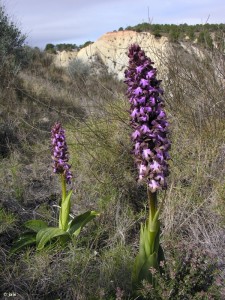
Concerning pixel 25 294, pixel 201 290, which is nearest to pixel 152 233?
pixel 201 290

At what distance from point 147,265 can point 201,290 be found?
348mm

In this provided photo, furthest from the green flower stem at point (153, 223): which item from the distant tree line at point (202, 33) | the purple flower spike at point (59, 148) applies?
the distant tree line at point (202, 33)

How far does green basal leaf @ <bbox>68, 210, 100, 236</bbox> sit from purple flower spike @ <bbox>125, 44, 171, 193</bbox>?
1151mm

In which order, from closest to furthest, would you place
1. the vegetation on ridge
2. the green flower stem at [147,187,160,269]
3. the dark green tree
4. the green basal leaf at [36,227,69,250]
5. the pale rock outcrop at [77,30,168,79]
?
the green flower stem at [147,187,160,269], the vegetation on ridge, the green basal leaf at [36,227,69,250], the pale rock outcrop at [77,30,168,79], the dark green tree

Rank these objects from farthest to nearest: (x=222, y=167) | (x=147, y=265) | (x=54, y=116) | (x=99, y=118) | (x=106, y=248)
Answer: (x=54, y=116) < (x=99, y=118) < (x=222, y=167) < (x=106, y=248) < (x=147, y=265)

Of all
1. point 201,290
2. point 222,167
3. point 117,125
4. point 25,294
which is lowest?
point 25,294

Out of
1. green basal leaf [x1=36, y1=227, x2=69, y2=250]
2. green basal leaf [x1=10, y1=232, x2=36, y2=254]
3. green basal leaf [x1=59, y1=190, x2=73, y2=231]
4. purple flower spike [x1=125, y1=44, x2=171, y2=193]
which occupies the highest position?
purple flower spike [x1=125, y1=44, x2=171, y2=193]

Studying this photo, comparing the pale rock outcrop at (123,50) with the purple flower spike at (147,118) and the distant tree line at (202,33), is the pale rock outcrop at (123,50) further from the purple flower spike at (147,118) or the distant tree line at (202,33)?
the purple flower spike at (147,118)

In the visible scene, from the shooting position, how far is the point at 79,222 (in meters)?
3.25

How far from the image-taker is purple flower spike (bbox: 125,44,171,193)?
208cm

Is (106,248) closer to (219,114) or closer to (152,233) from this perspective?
(152,233)

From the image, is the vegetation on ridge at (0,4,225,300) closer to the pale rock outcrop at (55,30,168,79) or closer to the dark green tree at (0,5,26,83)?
the pale rock outcrop at (55,30,168,79)

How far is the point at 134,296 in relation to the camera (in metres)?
2.43

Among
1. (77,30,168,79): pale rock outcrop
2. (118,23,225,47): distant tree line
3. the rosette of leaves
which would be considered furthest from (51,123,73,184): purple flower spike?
(118,23,225,47): distant tree line
